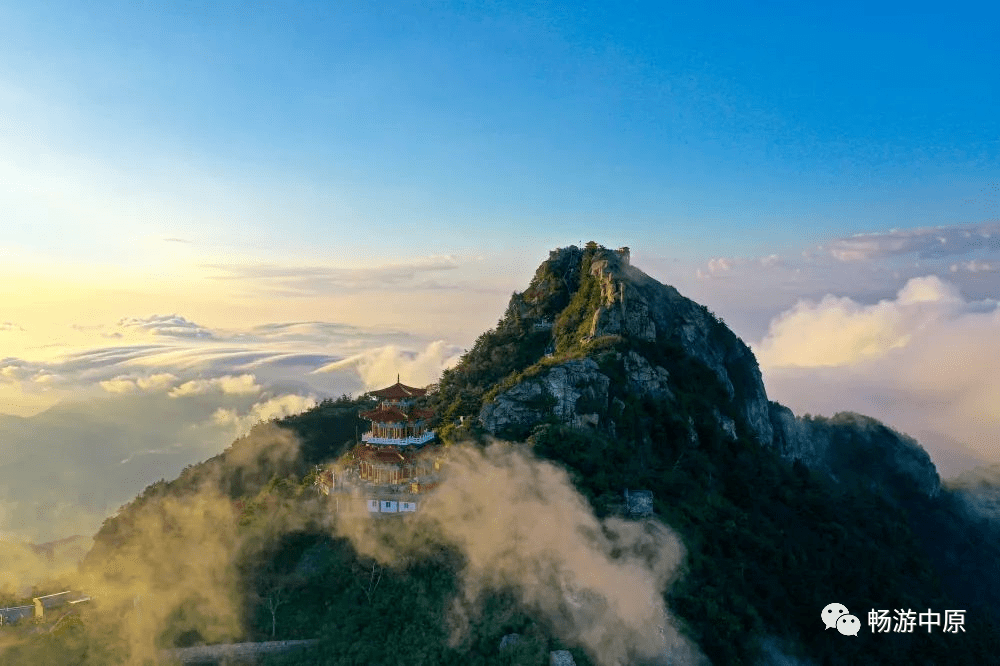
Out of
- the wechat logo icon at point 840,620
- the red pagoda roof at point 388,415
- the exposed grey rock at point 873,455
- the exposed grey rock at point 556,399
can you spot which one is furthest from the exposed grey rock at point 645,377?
the exposed grey rock at point 873,455

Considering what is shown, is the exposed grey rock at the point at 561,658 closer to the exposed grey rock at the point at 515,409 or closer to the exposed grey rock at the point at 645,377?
the exposed grey rock at the point at 515,409

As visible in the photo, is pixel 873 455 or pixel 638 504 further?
pixel 873 455

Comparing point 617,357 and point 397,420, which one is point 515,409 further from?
point 617,357

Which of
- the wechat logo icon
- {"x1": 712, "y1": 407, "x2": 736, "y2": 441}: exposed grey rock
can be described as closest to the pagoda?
the wechat logo icon

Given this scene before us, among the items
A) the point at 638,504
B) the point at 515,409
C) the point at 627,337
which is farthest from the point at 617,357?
the point at 638,504

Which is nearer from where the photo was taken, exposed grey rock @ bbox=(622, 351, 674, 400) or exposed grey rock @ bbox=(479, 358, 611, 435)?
exposed grey rock @ bbox=(479, 358, 611, 435)

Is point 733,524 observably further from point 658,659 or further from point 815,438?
point 815,438

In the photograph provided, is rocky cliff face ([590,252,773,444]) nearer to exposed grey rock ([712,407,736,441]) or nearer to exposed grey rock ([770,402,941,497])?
exposed grey rock ([712,407,736,441])
